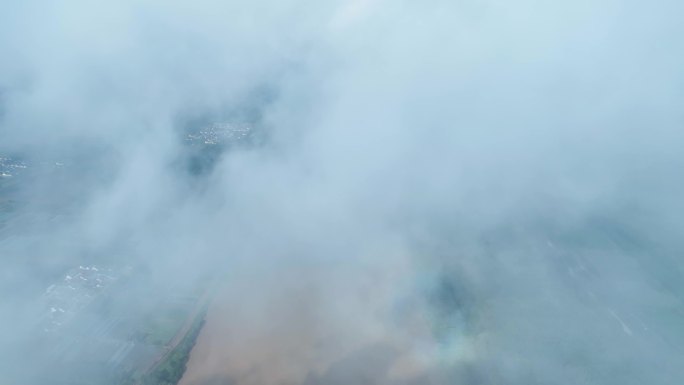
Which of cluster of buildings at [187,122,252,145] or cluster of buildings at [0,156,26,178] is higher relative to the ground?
cluster of buildings at [187,122,252,145]

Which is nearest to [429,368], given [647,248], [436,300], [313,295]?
[436,300]

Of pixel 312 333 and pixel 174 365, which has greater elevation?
pixel 312 333

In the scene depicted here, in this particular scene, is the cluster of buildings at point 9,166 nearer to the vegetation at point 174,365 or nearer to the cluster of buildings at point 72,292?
the cluster of buildings at point 72,292

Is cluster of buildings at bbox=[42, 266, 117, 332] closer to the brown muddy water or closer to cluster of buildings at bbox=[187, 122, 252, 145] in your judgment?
the brown muddy water

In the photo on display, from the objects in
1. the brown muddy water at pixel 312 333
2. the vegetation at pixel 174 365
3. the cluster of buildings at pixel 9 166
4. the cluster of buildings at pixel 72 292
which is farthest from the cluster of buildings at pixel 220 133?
the vegetation at pixel 174 365

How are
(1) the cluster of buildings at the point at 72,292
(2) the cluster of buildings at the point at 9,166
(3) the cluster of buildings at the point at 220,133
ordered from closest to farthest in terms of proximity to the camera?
(1) the cluster of buildings at the point at 72,292 → (2) the cluster of buildings at the point at 9,166 → (3) the cluster of buildings at the point at 220,133

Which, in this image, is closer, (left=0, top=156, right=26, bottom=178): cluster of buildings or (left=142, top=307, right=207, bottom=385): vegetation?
(left=142, top=307, right=207, bottom=385): vegetation

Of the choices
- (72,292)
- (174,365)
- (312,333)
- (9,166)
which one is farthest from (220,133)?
(174,365)

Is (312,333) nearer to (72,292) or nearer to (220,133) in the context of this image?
(72,292)

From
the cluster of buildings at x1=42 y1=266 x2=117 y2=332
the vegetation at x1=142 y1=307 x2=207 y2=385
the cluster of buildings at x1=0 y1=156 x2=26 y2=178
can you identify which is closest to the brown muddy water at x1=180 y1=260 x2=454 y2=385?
the vegetation at x1=142 y1=307 x2=207 y2=385

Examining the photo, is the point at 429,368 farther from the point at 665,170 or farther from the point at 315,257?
the point at 665,170

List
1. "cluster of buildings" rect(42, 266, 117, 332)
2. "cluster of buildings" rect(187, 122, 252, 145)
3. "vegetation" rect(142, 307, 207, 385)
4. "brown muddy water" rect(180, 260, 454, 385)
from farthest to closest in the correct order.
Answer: "cluster of buildings" rect(187, 122, 252, 145), "cluster of buildings" rect(42, 266, 117, 332), "brown muddy water" rect(180, 260, 454, 385), "vegetation" rect(142, 307, 207, 385)
